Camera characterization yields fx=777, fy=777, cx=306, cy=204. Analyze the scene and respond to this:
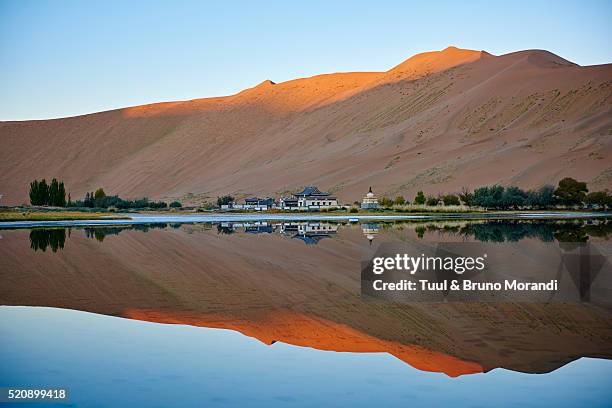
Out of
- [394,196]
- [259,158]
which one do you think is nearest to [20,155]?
[259,158]

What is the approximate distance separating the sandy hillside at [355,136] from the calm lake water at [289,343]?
68927 millimetres

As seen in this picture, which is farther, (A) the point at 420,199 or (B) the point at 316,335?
(A) the point at 420,199

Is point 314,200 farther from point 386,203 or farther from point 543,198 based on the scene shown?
point 543,198

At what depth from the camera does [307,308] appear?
13.4 metres

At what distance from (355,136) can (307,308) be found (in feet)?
353

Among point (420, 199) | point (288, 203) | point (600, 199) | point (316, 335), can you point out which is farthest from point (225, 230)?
point (288, 203)

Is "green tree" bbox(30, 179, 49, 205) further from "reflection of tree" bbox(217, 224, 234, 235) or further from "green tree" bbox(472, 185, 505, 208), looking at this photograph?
"green tree" bbox(472, 185, 505, 208)

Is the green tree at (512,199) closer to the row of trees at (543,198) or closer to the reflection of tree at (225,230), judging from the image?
the row of trees at (543,198)

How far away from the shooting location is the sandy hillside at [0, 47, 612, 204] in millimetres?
93625

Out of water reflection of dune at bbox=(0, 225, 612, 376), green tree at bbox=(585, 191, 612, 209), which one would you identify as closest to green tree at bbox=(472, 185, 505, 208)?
green tree at bbox=(585, 191, 612, 209)

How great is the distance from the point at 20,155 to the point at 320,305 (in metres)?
151

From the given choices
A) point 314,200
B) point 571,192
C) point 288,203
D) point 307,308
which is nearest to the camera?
point 307,308

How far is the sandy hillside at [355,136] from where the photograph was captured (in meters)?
93.6

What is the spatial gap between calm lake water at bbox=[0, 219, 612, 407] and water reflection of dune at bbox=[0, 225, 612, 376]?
39 mm
